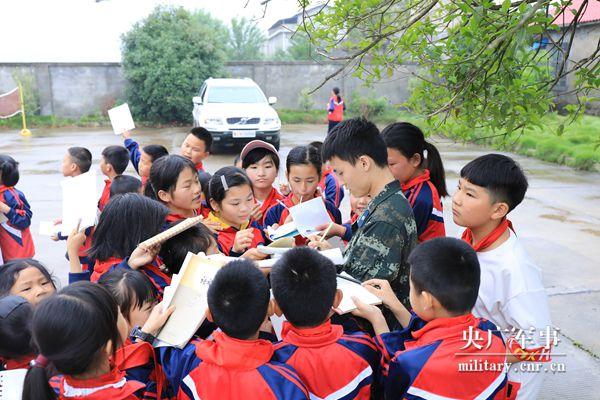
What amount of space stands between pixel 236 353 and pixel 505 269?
100 centimetres

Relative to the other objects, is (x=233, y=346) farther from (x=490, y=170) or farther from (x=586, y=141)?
(x=586, y=141)

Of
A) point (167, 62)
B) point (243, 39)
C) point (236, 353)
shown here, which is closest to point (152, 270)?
point (236, 353)

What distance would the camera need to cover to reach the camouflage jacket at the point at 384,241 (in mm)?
1800

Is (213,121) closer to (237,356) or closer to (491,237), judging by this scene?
(491,237)

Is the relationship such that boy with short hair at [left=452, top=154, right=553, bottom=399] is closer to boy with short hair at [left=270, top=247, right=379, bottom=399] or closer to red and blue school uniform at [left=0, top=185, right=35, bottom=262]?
boy with short hair at [left=270, top=247, right=379, bottom=399]

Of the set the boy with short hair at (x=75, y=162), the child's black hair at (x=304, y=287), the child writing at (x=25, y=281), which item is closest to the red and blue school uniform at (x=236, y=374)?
the child's black hair at (x=304, y=287)

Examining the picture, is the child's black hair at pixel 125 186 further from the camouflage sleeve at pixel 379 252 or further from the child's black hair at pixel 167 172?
the camouflage sleeve at pixel 379 252

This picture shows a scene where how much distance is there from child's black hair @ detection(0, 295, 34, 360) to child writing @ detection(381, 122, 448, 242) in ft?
5.77

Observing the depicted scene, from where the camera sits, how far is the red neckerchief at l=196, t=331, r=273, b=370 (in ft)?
4.78

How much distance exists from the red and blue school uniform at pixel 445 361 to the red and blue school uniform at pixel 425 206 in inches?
40.2

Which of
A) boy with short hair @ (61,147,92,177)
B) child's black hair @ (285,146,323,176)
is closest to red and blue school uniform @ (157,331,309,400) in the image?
child's black hair @ (285,146,323,176)

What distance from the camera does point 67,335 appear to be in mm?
1391

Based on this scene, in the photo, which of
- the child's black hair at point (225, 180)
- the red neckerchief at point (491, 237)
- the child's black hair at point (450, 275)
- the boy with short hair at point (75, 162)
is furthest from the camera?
the boy with short hair at point (75, 162)

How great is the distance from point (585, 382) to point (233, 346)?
2.47 metres
